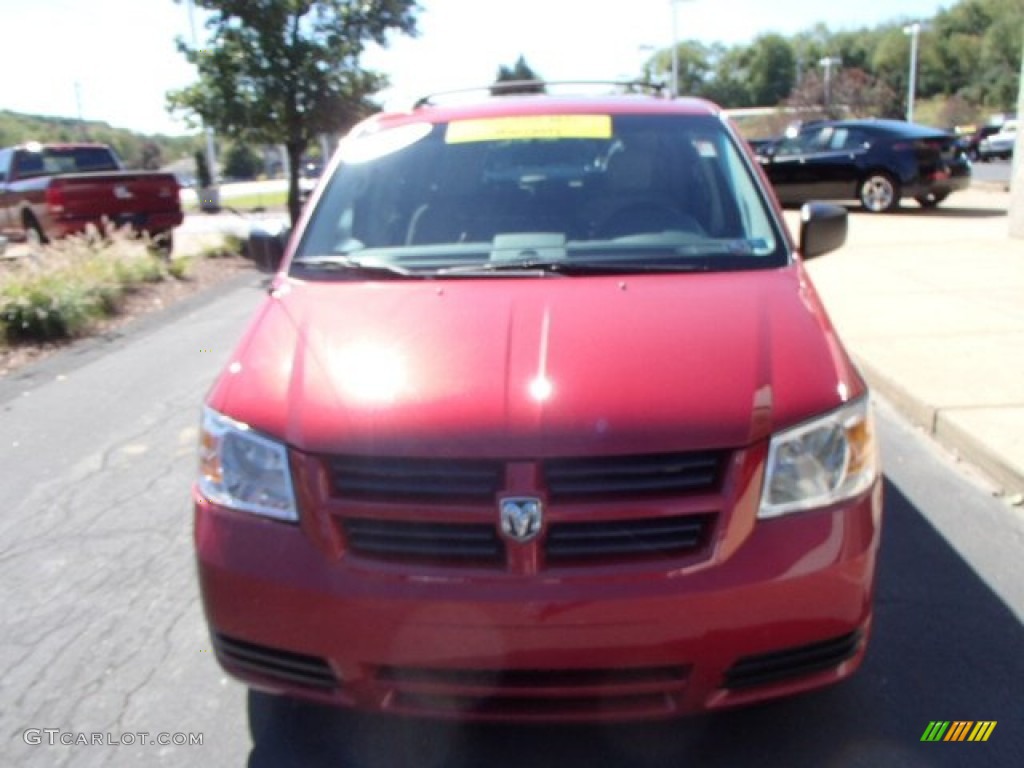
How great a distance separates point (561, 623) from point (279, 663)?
2.50 ft

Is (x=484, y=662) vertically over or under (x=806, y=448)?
under

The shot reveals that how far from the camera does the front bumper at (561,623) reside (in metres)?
2.33

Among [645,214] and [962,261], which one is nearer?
[645,214]

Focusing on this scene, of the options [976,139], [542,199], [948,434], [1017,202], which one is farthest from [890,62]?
[542,199]

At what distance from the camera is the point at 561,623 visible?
7.64 ft

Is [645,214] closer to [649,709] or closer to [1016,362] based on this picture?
[649,709]

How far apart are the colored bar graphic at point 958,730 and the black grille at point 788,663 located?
0.52 meters

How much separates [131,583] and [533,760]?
2.00 meters

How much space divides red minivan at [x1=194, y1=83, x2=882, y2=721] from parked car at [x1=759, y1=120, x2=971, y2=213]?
51.0 ft

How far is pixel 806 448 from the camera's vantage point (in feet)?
8.23

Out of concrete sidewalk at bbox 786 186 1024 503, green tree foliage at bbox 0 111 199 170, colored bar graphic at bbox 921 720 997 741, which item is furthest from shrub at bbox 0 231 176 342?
green tree foliage at bbox 0 111 199 170

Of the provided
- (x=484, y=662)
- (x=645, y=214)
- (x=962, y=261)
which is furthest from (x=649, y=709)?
(x=962, y=261)

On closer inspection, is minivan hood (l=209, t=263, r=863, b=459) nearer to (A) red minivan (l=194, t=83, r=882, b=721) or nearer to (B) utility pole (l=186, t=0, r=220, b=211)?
(A) red minivan (l=194, t=83, r=882, b=721)

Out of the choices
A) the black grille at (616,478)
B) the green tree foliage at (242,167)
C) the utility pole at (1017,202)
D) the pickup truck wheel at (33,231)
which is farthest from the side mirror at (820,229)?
A: the green tree foliage at (242,167)
